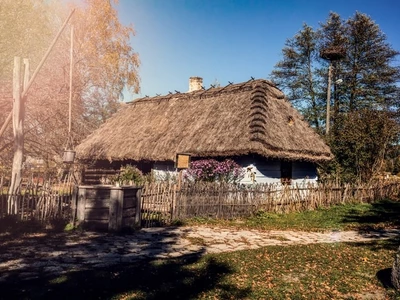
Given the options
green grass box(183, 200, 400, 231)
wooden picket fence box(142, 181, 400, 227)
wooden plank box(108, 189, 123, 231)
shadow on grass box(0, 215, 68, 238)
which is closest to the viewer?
shadow on grass box(0, 215, 68, 238)

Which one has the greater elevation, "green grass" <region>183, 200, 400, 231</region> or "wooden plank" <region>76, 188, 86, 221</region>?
"wooden plank" <region>76, 188, 86, 221</region>

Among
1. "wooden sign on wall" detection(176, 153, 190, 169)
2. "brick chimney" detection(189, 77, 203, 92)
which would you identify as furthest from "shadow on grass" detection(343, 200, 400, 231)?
"brick chimney" detection(189, 77, 203, 92)

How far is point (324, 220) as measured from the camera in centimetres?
1263

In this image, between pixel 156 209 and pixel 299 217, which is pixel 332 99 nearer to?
pixel 299 217

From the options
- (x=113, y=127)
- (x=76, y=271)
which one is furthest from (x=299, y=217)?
(x=113, y=127)

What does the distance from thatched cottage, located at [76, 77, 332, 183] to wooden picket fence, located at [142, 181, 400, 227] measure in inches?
71.1

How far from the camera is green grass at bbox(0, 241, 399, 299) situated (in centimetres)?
486

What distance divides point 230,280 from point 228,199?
22.5 feet

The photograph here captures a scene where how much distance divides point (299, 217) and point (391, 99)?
22858 mm

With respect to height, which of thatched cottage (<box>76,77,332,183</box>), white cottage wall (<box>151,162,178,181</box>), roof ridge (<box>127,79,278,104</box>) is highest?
roof ridge (<box>127,79,278,104</box>)

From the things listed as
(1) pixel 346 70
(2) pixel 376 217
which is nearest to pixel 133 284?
(2) pixel 376 217

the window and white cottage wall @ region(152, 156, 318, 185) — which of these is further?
the window

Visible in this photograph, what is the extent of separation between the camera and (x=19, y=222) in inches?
343

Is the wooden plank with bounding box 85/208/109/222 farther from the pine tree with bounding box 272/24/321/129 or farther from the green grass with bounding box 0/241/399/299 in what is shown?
the pine tree with bounding box 272/24/321/129
